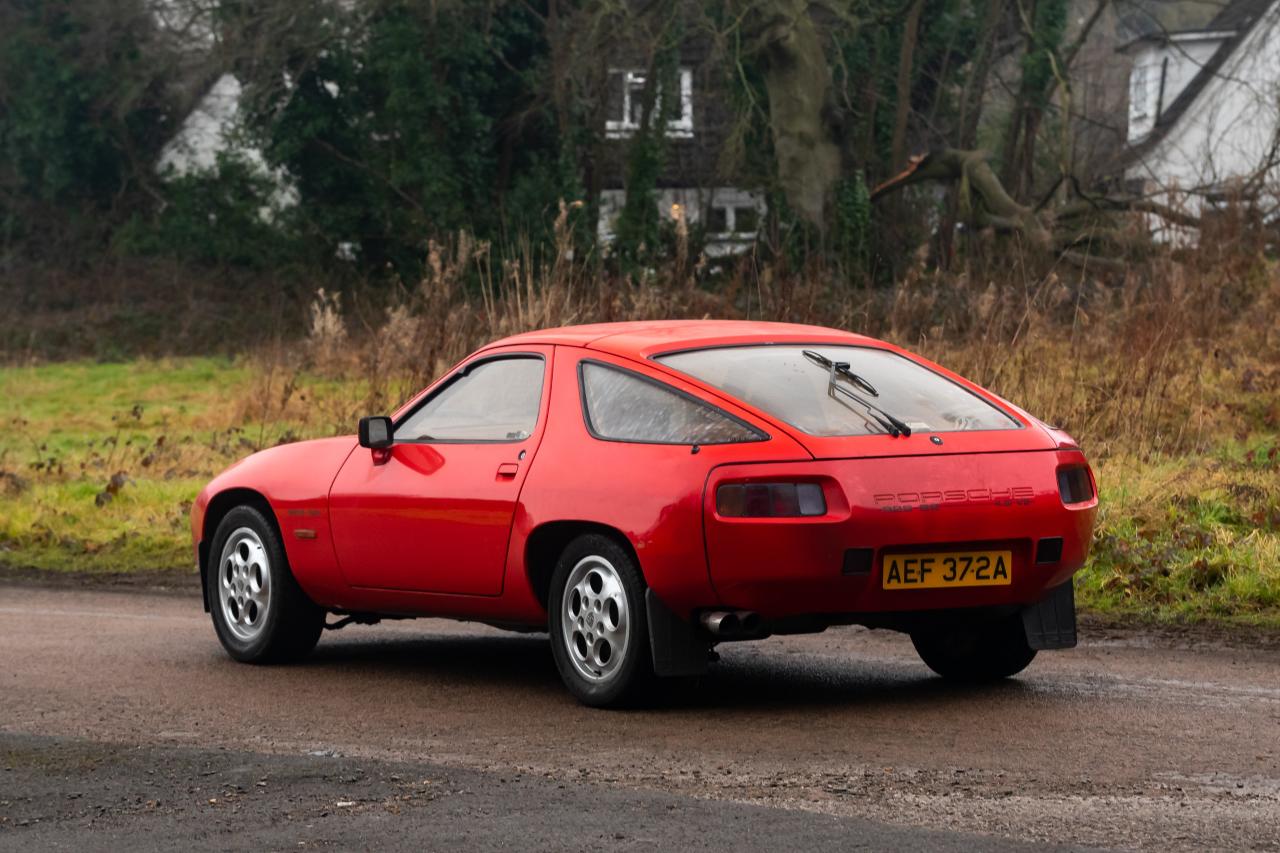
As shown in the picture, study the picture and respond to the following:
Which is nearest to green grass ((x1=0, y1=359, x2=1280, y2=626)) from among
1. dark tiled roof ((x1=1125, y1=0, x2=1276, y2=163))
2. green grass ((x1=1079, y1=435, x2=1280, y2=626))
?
green grass ((x1=1079, y1=435, x2=1280, y2=626))

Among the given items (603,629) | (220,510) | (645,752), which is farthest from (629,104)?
(645,752)

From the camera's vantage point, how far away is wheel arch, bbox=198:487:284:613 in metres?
9.53

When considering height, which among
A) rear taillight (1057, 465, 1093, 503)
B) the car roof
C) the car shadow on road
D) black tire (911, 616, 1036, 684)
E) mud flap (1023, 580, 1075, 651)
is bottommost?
the car shadow on road

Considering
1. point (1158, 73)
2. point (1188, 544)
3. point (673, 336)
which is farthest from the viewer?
point (1158, 73)

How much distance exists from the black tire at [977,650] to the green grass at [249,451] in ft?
7.58

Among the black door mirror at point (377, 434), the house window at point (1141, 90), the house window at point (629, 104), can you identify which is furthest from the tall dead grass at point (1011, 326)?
the house window at point (1141, 90)

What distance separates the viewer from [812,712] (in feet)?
25.3

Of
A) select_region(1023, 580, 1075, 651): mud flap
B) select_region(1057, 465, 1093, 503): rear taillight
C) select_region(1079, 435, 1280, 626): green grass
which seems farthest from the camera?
select_region(1079, 435, 1280, 626): green grass

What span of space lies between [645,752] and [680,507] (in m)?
0.97

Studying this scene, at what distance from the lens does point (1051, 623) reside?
8172 mm

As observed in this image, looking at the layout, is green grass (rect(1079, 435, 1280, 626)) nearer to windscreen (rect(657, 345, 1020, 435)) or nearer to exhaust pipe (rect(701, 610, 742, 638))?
windscreen (rect(657, 345, 1020, 435))

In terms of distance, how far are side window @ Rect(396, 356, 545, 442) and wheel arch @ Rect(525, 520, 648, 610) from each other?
47 centimetres

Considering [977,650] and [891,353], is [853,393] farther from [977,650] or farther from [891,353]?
[977,650]

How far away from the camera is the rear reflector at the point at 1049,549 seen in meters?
7.68
